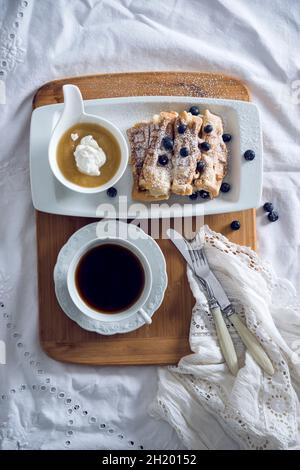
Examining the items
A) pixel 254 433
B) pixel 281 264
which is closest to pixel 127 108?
pixel 281 264

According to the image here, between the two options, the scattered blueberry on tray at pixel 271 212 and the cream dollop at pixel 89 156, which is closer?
the cream dollop at pixel 89 156

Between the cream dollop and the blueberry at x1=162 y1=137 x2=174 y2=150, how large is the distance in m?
0.21

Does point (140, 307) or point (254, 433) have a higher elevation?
point (140, 307)

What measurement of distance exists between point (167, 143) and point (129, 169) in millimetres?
165

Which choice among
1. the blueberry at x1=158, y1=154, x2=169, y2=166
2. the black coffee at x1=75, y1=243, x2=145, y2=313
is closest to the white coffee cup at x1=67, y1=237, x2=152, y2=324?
the black coffee at x1=75, y1=243, x2=145, y2=313

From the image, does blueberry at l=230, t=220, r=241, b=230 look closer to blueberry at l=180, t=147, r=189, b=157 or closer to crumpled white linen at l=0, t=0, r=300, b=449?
crumpled white linen at l=0, t=0, r=300, b=449

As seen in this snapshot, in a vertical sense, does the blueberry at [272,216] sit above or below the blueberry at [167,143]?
below

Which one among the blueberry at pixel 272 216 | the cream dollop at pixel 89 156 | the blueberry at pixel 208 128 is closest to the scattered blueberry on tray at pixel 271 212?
the blueberry at pixel 272 216

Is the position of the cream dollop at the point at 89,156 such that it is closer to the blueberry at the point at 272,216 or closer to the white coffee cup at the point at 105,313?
the white coffee cup at the point at 105,313

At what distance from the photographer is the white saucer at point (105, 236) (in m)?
2.05

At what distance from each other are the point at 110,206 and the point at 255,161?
53cm

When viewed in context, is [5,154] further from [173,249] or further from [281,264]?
[281,264]

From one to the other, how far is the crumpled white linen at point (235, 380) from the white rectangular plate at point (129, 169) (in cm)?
15
